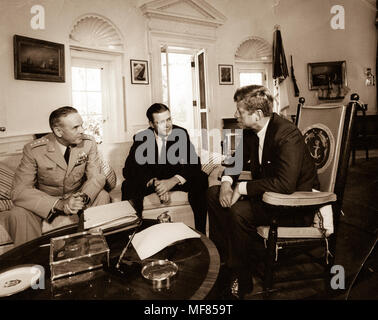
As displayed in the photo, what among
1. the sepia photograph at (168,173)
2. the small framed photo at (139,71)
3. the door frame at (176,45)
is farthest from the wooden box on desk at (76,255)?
the door frame at (176,45)

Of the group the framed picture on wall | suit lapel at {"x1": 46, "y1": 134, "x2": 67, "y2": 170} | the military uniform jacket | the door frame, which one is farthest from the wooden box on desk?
the door frame

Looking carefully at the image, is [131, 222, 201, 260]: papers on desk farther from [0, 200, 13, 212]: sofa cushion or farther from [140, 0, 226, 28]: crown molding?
[140, 0, 226, 28]: crown molding

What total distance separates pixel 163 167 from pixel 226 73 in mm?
4385

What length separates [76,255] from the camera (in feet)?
3.72

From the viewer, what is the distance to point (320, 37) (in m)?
7.12

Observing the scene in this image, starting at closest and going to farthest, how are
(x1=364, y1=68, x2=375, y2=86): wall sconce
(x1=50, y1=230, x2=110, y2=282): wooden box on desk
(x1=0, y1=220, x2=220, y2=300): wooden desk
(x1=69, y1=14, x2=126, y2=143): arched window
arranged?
(x1=0, y1=220, x2=220, y2=300): wooden desk → (x1=50, y1=230, x2=110, y2=282): wooden box on desk → (x1=69, y1=14, x2=126, y2=143): arched window → (x1=364, y1=68, x2=375, y2=86): wall sconce

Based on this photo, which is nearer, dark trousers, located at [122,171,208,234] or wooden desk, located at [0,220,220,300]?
wooden desk, located at [0,220,220,300]

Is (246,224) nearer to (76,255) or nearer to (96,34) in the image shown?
(76,255)

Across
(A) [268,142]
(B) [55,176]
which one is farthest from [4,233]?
(A) [268,142]

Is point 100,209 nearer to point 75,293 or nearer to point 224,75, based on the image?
point 75,293

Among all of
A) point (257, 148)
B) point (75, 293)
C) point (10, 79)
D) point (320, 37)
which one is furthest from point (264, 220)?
point (320, 37)

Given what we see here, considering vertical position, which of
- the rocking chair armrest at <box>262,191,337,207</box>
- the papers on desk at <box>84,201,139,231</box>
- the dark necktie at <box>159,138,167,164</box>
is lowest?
the papers on desk at <box>84,201,139,231</box>

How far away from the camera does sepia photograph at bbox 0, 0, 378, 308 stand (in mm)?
1148

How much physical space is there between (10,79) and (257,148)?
3.40 m
